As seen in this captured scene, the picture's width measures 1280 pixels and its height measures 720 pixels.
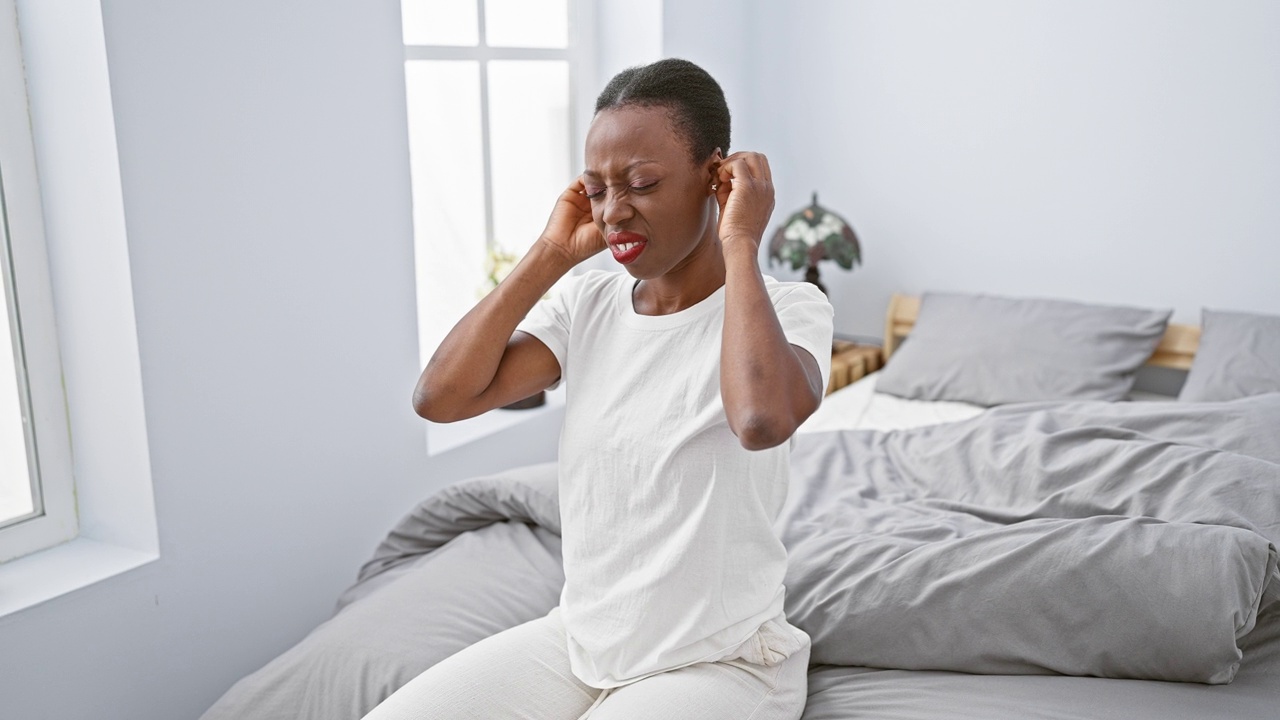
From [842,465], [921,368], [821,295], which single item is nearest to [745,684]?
[821,295]

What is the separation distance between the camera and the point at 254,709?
64.4 inches

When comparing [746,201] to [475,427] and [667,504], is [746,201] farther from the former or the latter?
[475,427]

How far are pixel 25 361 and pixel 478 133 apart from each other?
4.84 ft

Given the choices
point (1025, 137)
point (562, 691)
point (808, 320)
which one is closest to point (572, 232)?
point (808, 320)

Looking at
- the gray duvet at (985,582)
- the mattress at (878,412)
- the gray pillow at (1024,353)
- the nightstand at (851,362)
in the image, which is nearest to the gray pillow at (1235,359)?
the gray pillow at (1024,353)

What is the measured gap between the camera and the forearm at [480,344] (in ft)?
4.62

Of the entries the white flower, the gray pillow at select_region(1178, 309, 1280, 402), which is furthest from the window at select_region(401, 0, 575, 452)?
the gray pillow at select_region(1178, 309, 1280, 402)

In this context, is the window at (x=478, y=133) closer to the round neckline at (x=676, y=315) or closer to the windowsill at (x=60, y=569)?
the windowsill at (x=60, y=569)

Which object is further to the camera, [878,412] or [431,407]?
[878,412]

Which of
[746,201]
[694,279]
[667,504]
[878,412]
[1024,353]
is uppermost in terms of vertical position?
[746,201]

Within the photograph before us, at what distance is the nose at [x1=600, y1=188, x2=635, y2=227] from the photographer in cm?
128

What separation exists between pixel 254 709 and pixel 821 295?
Result: 1045 mm

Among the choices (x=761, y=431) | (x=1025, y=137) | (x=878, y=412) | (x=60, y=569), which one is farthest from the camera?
(x=1025, y=137)

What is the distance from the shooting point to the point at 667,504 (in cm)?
126
